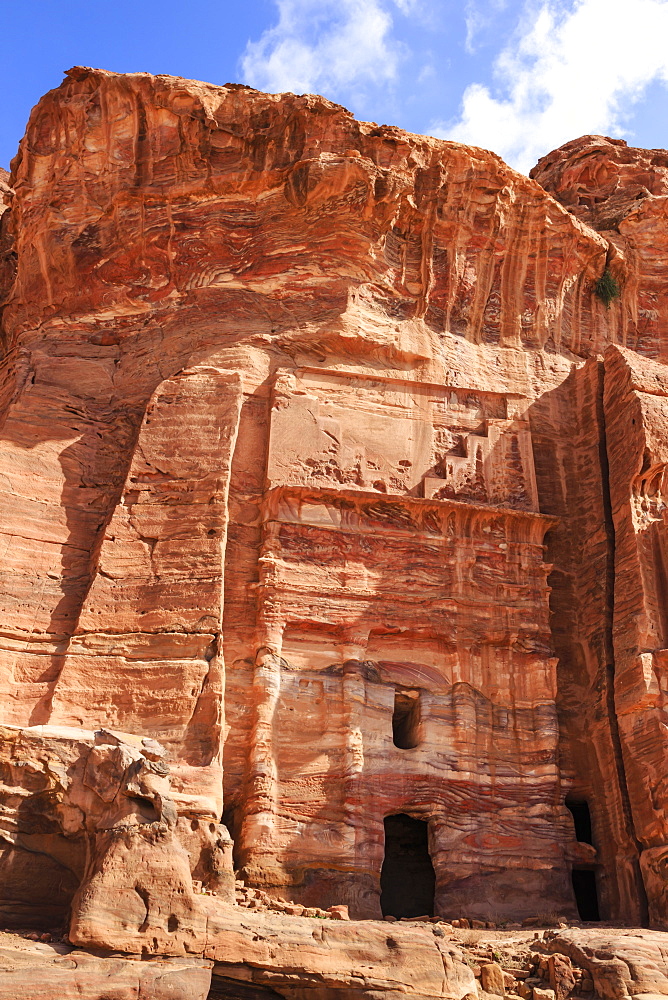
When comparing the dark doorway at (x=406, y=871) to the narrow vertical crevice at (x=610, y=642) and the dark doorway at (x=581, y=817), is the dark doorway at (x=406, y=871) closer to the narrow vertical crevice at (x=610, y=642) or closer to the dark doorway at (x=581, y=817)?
the dark doorway at (x=581, y=817)

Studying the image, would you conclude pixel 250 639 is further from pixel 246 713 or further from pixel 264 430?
pixel 264 430

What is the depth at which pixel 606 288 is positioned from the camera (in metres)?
18.3

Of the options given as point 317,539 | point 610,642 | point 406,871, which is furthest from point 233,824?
point 610,642

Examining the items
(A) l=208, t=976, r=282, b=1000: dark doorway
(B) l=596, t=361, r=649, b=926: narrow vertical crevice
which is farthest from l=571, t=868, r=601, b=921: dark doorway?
(A) l=208, t=976, r=282, b=1000: dark doorway

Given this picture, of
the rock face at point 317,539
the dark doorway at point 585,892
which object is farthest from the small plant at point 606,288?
the dark doorway at point 585,892

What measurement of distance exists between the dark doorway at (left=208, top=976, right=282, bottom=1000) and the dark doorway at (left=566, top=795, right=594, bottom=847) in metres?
5.77

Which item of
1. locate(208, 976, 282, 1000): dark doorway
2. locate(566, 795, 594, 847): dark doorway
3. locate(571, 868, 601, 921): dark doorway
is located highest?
locate(566, 795, 594, 847): dark doorway

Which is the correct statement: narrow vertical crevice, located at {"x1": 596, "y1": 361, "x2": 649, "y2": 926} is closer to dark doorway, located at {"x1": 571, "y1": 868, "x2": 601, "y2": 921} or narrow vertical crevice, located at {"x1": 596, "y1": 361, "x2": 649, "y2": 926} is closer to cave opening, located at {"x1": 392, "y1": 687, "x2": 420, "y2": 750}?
dark doorway, located at {"x1": 571, "y1": 868, "x2": 601, "y2": 921}

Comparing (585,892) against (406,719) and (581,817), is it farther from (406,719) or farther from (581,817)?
(406,719)

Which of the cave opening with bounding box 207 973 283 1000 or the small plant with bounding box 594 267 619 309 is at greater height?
the small plant with bounding box 594 267 619 309

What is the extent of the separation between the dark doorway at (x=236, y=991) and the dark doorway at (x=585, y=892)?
17.9 ft

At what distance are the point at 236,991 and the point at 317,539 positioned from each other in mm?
6176

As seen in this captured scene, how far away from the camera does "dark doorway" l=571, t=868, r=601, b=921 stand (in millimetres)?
13844

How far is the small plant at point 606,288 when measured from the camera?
18297 millimetres
